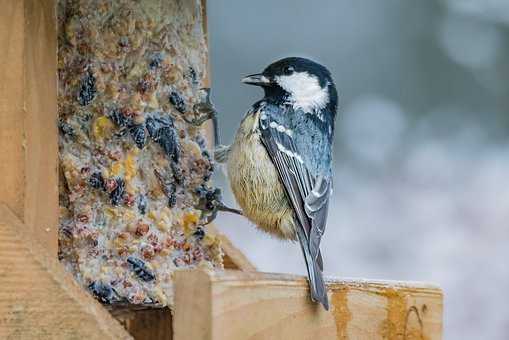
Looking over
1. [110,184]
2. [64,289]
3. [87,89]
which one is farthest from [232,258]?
[64,289]

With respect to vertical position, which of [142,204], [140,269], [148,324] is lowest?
[148,324]

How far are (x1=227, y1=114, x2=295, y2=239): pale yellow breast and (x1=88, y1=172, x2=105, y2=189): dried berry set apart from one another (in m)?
0.57

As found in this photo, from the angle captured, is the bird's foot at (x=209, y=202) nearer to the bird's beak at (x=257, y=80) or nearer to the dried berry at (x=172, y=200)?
the dried berry at (x=172, y=200)

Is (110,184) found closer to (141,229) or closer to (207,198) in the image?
(141,229)

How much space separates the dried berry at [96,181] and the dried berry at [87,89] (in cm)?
17

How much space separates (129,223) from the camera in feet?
9.95

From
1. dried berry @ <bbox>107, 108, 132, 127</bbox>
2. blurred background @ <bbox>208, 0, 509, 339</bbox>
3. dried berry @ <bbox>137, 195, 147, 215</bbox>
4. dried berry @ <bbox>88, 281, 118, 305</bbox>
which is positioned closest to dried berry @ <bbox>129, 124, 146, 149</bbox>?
dried berry @ <bbox>107, 108, 132, 127</bbox>

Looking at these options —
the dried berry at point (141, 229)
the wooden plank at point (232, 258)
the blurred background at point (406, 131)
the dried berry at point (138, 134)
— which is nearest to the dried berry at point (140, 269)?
the dried berry at point (141, 229)

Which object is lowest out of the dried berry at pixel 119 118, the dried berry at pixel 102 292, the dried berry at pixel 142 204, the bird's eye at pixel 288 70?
the dried berry at pixel 102 292

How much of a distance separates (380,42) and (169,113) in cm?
241

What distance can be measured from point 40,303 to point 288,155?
1.23m

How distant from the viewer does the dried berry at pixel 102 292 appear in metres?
2.93

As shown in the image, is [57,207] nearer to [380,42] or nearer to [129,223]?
[129,223]

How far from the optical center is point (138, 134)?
308 cm
